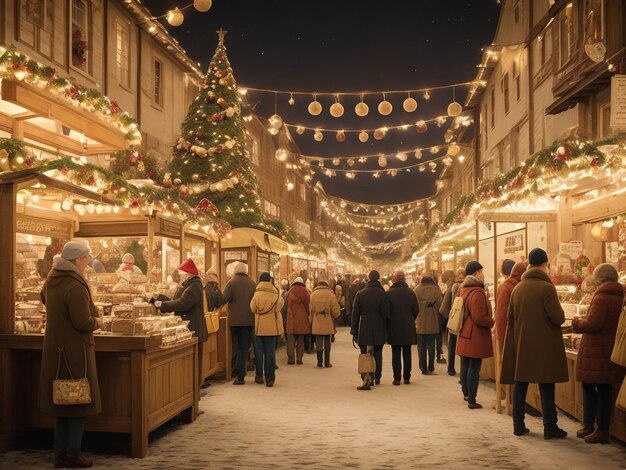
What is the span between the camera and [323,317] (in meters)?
14.4

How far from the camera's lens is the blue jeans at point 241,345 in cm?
1195

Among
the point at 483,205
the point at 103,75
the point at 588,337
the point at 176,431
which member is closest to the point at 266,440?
the point at 176,431

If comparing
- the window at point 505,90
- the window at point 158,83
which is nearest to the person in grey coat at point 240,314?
the window at point 158,83

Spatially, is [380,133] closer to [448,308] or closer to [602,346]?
[448,308]

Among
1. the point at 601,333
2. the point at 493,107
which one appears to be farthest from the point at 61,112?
the point at 493,107

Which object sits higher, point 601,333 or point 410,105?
point 410,105

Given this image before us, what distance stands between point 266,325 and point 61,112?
15.6ft

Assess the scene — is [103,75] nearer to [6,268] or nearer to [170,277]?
[170,277]

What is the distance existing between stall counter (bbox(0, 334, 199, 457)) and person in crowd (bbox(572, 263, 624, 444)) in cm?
451

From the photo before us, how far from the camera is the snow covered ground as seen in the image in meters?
6.67

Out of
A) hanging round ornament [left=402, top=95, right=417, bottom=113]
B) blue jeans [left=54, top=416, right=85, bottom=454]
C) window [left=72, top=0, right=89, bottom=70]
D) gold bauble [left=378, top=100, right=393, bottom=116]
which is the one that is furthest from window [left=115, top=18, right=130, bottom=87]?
blue jeans [left=54, top=416, right=85, bottom=454]

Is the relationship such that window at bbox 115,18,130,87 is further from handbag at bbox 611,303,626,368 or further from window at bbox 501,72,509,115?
handbag at bbox 611,303,626,368

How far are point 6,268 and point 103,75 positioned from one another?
11.7 metres

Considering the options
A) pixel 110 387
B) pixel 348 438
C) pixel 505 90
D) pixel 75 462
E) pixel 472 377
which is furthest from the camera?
pixel 505 90
